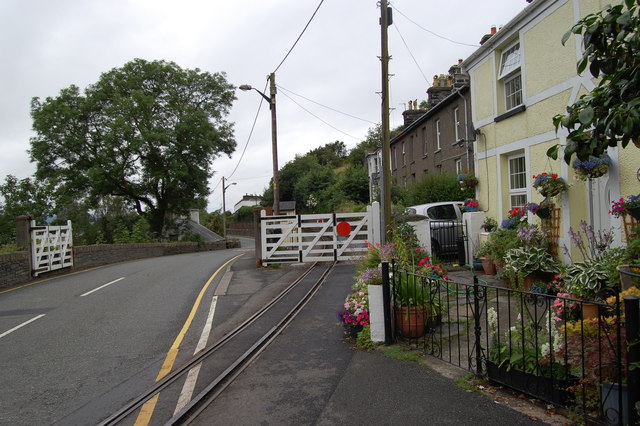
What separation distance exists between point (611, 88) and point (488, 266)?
7.80 meters

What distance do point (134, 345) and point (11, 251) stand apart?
12068 mm

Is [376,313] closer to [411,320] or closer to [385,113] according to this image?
[411,320]

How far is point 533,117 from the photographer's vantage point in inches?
378

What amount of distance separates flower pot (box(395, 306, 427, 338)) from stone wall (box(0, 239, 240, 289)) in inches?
528

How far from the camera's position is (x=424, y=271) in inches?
272

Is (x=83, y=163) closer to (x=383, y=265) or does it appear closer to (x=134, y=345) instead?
(x=134, y=345)

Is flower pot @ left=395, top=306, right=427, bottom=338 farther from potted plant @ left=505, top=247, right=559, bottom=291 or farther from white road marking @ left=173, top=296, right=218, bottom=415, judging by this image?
potted plant @ left=505, top=247, right=559, bottom=291

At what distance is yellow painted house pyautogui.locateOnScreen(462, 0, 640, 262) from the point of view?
303 inches

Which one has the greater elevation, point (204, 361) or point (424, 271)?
point (424, 271)

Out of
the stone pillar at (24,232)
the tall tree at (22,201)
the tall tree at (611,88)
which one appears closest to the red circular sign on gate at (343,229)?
the stone pillar at (24,232)

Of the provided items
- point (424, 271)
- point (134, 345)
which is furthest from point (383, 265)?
point (134, 345)

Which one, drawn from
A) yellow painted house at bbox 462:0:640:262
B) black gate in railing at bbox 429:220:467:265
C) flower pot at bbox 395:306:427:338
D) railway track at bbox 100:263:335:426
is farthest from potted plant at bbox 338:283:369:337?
black gate in railing at bbox 429:220:467:265

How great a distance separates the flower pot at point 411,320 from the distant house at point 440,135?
11.9 m

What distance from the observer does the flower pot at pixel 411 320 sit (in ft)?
19.6
